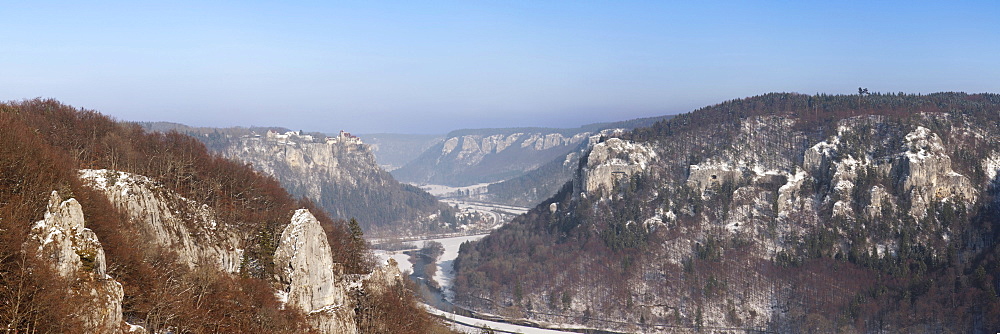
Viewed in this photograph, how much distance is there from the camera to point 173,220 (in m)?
38.5

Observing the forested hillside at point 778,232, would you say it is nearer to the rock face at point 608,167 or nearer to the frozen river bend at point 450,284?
the rock face at point 608,167

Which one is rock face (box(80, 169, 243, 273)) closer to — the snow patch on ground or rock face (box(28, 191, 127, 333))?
rock face (box(28, 191, 127, 333))

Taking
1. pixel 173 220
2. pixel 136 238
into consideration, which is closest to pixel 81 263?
pixel 136 238

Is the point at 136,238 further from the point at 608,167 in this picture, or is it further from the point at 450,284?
the point at 608,167

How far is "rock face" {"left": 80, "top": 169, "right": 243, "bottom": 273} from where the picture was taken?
36.1m

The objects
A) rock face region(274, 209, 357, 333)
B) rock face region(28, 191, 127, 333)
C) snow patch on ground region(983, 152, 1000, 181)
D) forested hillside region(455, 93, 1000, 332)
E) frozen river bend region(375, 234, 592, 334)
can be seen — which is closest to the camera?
rock face region(28, 191, 127, 333)

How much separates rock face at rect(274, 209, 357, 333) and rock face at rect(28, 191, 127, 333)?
36.8 ft

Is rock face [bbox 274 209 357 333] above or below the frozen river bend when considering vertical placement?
above

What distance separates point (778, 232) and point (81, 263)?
324 ft

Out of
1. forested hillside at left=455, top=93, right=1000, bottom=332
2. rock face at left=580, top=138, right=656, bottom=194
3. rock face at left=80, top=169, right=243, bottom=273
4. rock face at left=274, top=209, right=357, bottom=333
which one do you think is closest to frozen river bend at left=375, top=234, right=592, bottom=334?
forested hillside at left=455, top=93, right=1000, bottom=332

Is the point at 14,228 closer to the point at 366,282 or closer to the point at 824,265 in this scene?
the point at 366,282

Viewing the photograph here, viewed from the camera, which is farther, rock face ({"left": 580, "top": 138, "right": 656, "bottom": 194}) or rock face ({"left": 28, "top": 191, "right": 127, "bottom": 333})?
rock face ({"left": 580, "top": 138, "right": 656, "bottom": 194})

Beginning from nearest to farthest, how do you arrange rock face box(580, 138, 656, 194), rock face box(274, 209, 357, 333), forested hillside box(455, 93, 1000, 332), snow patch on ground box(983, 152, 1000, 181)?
rock face box(274, 209, 357, 333) < forested hillside box(455, 93, 1000, 332) < snow patch on ground box(983, 152, 1000, 181) < rock face box(580, 138, 656, 194)

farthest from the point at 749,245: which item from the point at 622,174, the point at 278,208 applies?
the point at 278,208
